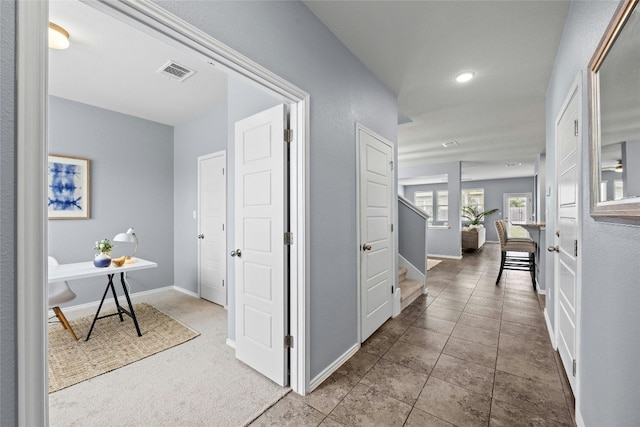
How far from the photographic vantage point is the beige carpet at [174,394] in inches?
63.2

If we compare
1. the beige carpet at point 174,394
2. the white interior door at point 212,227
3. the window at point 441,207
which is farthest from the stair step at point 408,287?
the window at point 441,207

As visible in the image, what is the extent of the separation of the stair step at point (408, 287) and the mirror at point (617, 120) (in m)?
2.44

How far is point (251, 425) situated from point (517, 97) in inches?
165

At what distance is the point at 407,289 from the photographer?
362cm

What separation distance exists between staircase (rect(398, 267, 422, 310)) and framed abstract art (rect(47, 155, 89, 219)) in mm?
4150

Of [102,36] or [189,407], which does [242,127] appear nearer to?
[102,36]

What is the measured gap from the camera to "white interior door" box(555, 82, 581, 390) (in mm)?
1711

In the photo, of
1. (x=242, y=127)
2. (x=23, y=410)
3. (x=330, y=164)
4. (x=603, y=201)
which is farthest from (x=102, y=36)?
(x=603, y=201)

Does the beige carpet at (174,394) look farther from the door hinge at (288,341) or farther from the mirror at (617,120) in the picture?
the mirror at (617,120)

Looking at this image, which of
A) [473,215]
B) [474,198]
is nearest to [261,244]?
[473,215]

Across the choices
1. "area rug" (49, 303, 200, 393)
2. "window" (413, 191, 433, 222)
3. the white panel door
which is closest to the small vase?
"area rug" (49, 303, 200, 393)

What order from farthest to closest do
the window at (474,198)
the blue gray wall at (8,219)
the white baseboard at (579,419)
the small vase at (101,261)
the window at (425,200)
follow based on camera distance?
the window at (425,200) → the window at (474,198) → the small vase at (101,261) → the white baseboard at (579,419) → the blue gray wall at (8,219)

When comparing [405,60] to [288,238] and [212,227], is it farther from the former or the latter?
[212,227]

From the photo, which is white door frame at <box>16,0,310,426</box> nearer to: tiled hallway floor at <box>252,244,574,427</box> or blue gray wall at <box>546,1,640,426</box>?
tiled hallway floor at <box>252,244,574,427</box>
